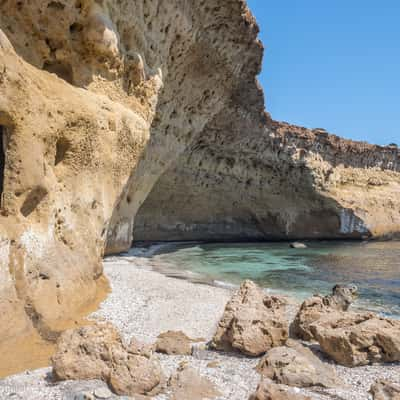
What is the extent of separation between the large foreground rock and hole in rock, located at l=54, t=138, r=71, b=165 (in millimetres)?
3634

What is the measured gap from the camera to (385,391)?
332 cm

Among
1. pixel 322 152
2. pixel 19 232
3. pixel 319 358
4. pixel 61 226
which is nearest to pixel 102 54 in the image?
pixel 61 226

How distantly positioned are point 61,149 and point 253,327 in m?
4.61

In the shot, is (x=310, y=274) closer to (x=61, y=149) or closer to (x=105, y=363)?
(x=61, y=149)

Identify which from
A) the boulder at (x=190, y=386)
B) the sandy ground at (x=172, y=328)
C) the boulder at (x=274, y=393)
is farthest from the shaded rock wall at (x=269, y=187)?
the boulder at (x=274, y=393)

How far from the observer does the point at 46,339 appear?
186 inches

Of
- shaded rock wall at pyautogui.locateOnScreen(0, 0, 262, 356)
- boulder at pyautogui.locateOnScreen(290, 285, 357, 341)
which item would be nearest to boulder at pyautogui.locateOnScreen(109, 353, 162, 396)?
shaded rock wall at pyautogui.locateOnScreen(0, 0, 262, 356)

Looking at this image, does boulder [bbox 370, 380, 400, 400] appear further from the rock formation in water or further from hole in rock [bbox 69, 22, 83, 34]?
hole in rock [bbox 69, 22, 83, 34]

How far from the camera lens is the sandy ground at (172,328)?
137 inches

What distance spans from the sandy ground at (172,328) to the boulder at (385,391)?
0.13 metres

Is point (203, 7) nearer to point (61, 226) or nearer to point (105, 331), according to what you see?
point (61, 226)

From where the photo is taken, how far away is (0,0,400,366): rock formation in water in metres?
5.20

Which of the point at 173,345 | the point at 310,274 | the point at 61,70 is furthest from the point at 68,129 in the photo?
the point at 310,274

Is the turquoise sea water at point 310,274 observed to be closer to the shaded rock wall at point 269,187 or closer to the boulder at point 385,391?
the boulder at point 385,391
